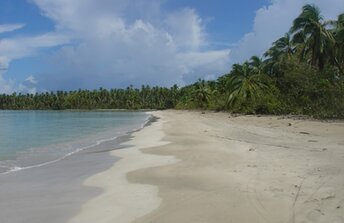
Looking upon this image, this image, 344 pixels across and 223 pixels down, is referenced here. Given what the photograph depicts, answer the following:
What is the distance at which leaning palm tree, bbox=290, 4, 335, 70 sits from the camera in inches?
1727

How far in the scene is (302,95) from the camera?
43000 millimetres

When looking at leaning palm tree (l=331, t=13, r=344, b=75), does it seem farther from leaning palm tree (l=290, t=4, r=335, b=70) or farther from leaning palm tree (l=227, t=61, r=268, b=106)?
leaning palm tree (l=227, t=61, r=268, b=106)

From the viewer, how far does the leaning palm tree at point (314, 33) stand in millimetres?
43875

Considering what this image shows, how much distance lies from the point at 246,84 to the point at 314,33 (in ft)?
42.3

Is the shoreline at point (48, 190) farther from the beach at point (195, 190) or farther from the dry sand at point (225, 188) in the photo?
the dry sand at point (225, 188)

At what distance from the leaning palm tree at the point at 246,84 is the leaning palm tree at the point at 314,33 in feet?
28.6

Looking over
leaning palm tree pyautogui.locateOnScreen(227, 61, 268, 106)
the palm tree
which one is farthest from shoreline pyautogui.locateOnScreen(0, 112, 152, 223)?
the palm tree

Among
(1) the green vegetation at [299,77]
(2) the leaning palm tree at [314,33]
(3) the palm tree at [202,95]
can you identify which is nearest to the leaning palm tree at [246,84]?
(1) the green vegetation at [299,77]

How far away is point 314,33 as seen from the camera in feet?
145

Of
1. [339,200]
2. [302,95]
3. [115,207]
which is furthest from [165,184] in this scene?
[302,95]

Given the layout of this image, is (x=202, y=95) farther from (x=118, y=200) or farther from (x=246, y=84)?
(x=118, y=200)

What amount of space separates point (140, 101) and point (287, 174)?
130m

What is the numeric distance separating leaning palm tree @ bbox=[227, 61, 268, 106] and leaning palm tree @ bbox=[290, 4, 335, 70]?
8.73 meters

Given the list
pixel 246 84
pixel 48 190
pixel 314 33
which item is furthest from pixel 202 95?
pixel 48 190
